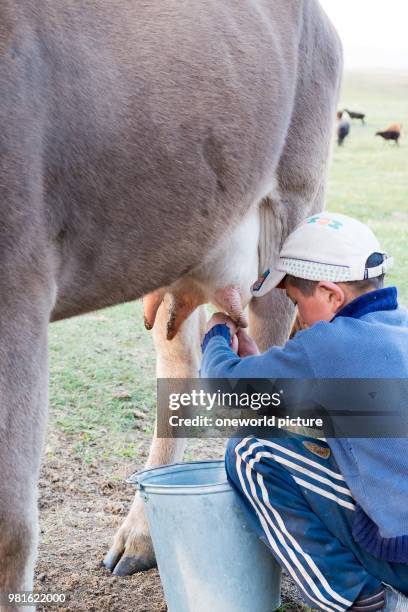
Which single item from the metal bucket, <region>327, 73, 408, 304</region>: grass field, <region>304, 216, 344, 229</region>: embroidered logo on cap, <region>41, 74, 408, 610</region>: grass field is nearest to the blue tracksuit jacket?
<region>304, 216, 344, 229</region>: embroidered logo on cap

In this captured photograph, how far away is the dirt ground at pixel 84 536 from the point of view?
2.93m

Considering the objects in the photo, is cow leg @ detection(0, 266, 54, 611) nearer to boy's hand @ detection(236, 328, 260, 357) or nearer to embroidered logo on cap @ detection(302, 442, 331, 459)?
embroidered logo on cap @ detection(302, 442, 331, 459)

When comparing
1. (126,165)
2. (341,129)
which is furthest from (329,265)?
(341,129)

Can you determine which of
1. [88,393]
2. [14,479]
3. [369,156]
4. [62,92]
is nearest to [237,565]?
[14,479]

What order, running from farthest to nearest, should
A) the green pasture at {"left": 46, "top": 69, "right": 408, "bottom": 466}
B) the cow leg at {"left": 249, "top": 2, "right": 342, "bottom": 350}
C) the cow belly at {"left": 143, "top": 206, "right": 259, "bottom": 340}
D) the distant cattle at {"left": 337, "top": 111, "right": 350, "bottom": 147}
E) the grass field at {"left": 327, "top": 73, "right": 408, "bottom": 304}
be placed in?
the distant cattle at {"left": 337, "top": 111, "right": 350, "bottom": 147} → the grass field at {"left": 327, "top": 73, "right": 408, "bottom": 304} → the green pasture at {"left": 46, "top": 69, "right": 408, "bottom": 466} → the cow leg at {"left": 249, "top": 2, "right": 342, "bottom": 350} → the cow belly at {"left": 143, "top": 206, "right": 259, "bottom": 340}

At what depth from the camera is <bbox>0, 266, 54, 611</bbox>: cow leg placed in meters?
2.06

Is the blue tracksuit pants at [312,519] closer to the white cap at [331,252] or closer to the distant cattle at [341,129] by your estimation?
the white cap at [331,252]

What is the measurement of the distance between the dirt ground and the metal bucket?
1.13 ft

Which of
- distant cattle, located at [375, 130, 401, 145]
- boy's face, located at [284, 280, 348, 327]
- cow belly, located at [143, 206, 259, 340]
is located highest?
boy's face, located at [284, 280, 348, 327]

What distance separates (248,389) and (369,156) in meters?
22.6

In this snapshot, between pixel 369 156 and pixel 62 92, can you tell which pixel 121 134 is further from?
pixel 369 156

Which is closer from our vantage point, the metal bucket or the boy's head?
the boy's head

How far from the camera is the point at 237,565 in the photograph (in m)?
2.56

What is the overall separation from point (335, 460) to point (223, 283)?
1.01m
